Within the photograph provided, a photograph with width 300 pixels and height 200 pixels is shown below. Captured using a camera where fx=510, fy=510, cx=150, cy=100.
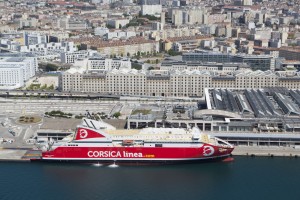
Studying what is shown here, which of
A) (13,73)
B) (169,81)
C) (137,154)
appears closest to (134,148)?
(137,154)

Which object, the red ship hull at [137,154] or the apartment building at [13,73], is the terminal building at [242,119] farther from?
the apartment building at [13,73]

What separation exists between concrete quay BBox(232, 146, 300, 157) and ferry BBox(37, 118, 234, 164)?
84 cm

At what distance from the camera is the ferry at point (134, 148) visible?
1608cm

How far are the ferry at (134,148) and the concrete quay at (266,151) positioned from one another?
840 millimetres

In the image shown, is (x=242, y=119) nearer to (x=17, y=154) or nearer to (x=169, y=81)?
(x=169, y=81)

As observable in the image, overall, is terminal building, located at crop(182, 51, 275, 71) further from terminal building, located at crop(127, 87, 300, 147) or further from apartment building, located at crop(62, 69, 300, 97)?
terminal building, located at crop(127, 87, 300, 147)

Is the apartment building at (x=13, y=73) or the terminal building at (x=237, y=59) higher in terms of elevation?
the terminal building at (x=237, y=59)

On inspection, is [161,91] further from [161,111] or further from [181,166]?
[181,166]

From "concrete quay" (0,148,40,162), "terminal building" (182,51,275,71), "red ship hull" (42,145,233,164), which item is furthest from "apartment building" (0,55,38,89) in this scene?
"red ship hull" (42,145,233,164)

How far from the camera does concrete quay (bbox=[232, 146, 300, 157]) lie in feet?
55.0

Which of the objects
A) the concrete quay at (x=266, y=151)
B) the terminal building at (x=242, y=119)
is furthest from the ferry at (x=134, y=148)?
the terminal building at (x=242, y=119)

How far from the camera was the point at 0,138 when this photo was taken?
18.2m

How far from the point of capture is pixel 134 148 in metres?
16.1

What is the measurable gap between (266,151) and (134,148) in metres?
4.45
